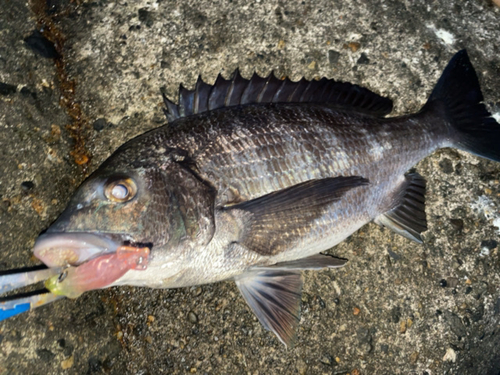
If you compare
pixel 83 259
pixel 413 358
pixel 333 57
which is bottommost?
pixel 413 358

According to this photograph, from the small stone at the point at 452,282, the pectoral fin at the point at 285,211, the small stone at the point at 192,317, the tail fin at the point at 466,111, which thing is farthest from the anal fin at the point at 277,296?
the tail fin at the point at 466,111

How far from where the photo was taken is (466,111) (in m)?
2.58

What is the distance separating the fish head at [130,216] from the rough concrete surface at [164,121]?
75cm

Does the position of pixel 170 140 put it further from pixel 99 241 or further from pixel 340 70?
pixel 340 70

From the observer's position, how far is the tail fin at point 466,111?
255cm

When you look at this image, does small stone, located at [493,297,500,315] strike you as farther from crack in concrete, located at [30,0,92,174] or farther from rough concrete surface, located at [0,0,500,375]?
crack in concrete, located at [30,0,92,174]

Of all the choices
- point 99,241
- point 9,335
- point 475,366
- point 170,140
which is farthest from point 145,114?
point 475,366

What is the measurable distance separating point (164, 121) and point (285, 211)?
3.91 feet

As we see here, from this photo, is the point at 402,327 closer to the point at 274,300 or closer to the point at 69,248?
the point at 274,300

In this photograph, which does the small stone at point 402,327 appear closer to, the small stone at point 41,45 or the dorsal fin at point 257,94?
the dorsal fin at point 257,94

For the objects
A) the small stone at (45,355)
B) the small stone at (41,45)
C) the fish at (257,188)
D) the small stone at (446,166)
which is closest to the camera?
the fish at (257,188)

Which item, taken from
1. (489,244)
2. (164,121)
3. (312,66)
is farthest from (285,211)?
(489,244)

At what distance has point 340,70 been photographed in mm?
2854

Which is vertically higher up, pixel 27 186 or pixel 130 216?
pixel 130 216
